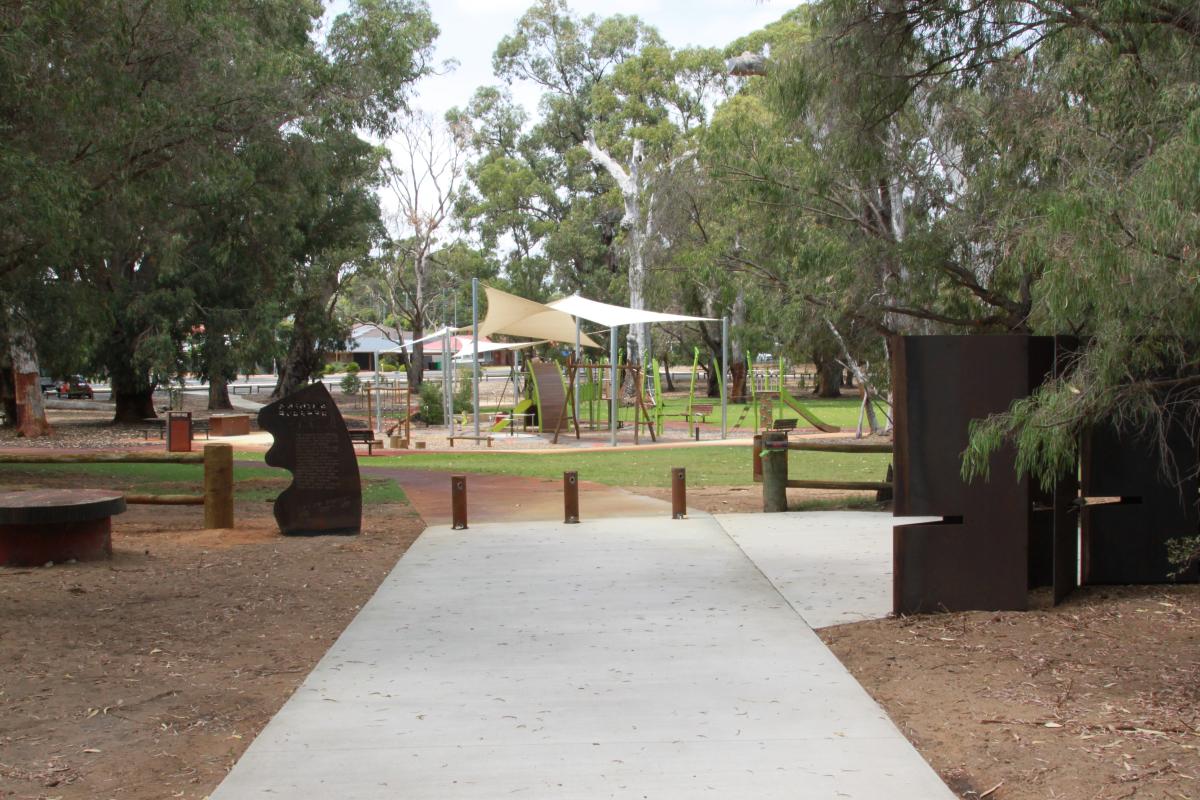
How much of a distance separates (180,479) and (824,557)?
12.2m

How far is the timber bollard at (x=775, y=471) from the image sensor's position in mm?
13359

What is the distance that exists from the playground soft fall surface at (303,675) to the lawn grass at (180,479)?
6.33 m

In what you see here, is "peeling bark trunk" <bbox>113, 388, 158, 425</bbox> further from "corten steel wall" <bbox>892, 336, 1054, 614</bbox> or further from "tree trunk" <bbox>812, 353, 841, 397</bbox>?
"corten steel wall" <bbox>892, 336, 1054, 614</bbox>

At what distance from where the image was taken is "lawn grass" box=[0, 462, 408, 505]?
16.5 meters

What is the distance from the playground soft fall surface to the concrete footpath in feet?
0.80

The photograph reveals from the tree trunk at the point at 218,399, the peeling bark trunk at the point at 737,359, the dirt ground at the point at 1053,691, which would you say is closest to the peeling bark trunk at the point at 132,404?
the tree trunk at the point at 218,399

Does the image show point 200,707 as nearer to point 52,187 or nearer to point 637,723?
point 637,723

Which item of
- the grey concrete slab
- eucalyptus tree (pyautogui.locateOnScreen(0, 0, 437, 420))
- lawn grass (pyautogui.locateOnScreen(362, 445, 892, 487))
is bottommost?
lawn grass (pyautogui.locateOnScreen(362, 445, 892, 487))

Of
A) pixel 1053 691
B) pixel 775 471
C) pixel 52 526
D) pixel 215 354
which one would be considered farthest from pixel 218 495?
pixel 215 354

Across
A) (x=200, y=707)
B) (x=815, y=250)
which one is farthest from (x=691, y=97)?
(x=200, y=707)

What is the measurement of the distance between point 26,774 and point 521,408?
27.8 meters

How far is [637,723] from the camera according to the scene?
5.64 m

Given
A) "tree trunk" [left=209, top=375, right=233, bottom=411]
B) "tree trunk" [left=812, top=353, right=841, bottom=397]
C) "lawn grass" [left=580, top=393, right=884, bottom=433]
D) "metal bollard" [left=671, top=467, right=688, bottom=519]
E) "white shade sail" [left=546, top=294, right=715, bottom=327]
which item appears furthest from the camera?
"tree trunk" [left=812, top=353, right=841, bottom=397]

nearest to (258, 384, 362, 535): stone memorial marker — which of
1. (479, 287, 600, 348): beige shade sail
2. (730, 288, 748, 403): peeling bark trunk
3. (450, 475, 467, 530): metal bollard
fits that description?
(450, 475, 467, 530): metal bollard
